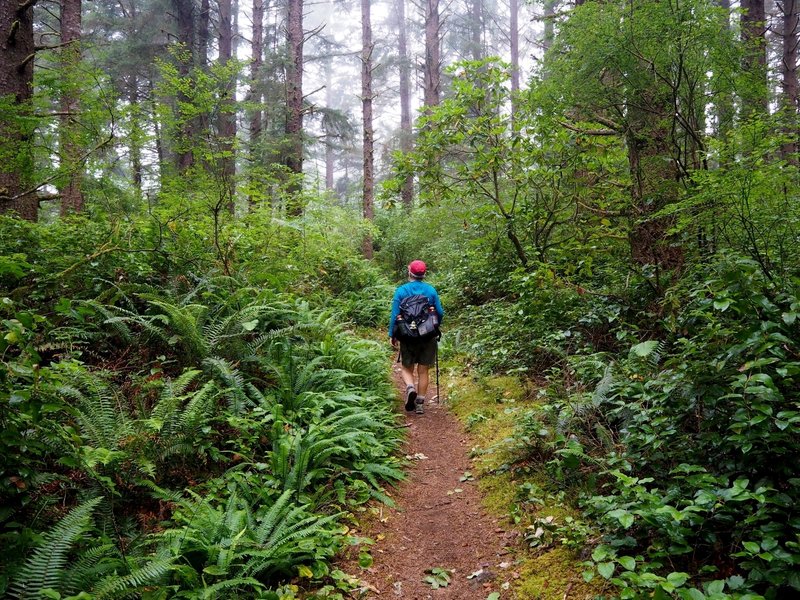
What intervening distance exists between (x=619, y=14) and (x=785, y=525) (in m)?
5.57

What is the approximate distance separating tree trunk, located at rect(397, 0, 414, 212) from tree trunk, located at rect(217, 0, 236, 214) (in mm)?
6861

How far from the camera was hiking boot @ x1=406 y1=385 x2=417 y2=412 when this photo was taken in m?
6.92

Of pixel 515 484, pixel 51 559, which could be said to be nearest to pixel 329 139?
pixel 515 484

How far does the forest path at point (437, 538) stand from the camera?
3566mm

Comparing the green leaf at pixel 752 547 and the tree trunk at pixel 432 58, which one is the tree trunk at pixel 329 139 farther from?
the green leaf at pixel 752 547

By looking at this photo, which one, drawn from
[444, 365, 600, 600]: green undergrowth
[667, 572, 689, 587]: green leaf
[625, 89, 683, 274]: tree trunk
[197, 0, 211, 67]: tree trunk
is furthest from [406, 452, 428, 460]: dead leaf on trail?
[197, 0, 211, 67]: tree trunk

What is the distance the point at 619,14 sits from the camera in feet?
18.1

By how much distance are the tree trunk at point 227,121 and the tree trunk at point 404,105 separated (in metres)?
6.86

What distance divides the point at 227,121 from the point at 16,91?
991 cm

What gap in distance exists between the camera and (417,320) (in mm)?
6945

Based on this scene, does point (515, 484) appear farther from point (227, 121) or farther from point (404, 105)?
point (404, 105)

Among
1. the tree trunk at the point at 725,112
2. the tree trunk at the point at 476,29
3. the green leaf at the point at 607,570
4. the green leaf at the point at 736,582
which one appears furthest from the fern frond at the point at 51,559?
the tree trunk at the point at 476,29

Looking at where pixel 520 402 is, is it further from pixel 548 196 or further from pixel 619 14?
pixel 619 14

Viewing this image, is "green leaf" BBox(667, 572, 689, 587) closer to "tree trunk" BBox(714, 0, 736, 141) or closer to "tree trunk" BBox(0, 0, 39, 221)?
"tree trunk" BBox(714, 0, 736, 141)
